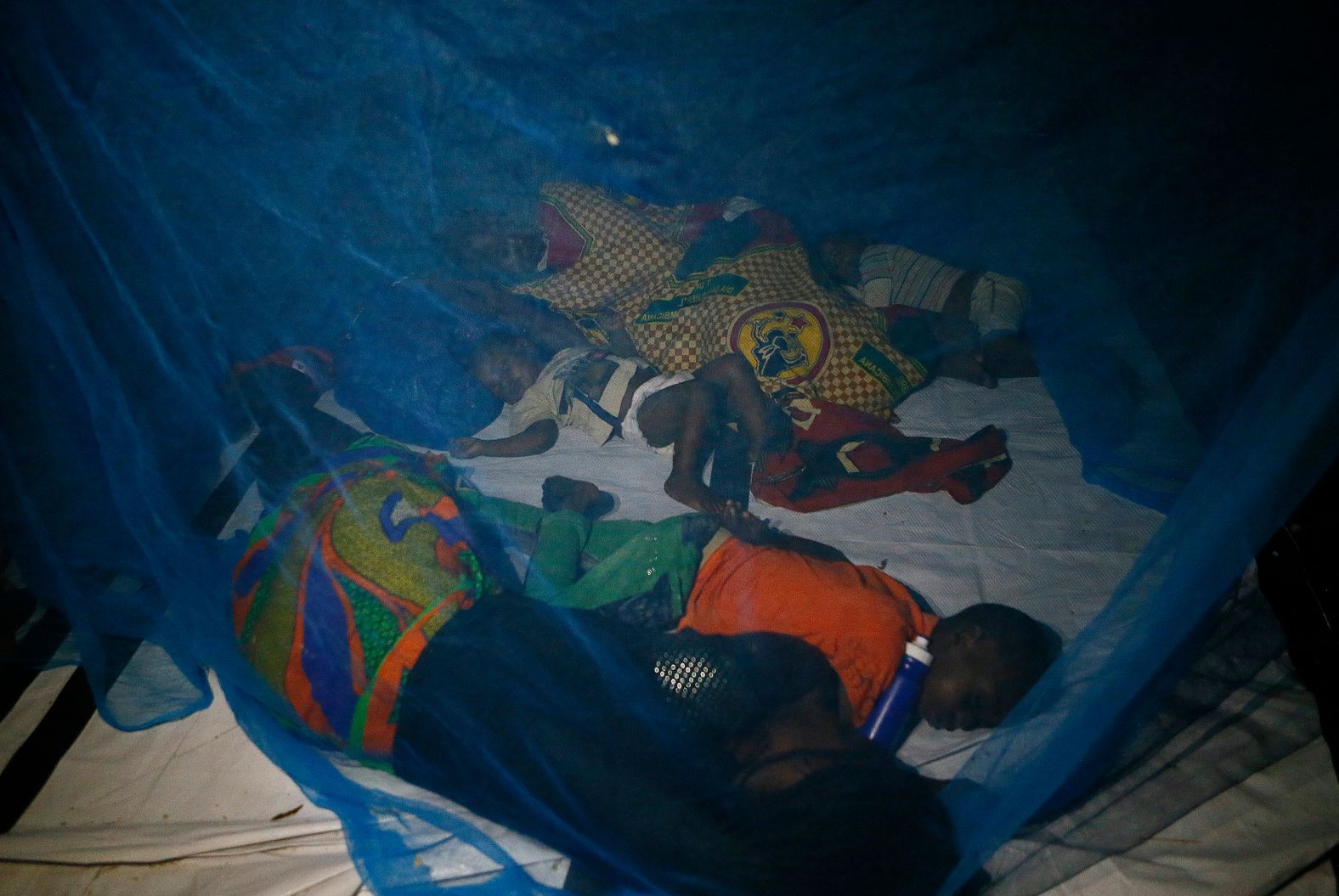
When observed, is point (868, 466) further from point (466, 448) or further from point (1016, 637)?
point (466, 448)

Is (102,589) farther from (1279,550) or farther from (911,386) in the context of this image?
(1279,550)

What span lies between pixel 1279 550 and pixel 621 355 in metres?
1.34

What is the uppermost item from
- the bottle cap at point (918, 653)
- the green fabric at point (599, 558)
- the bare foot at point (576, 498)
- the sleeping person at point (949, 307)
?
the sleeping person at point (949, 307)

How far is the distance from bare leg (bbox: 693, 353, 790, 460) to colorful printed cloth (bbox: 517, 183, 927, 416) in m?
0.04

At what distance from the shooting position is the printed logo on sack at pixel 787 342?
1560mm

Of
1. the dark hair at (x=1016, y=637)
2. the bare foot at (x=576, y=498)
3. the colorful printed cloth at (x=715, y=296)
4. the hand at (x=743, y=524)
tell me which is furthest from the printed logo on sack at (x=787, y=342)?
the dark hair at (x=1016, y=637)

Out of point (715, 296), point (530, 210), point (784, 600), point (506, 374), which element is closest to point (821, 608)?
point (784, 600)

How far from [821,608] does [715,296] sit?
88 centimetres

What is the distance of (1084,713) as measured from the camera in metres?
0.76

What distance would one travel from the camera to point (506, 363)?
1665 millimetres

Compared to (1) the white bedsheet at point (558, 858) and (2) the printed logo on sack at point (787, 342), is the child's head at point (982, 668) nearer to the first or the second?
(1) the white bedsheet at point (558, 858)

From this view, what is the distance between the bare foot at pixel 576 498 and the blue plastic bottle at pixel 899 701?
0.69 metres

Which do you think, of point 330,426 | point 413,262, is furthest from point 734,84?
point 330,426

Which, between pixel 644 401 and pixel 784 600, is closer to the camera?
pixel 784 600
